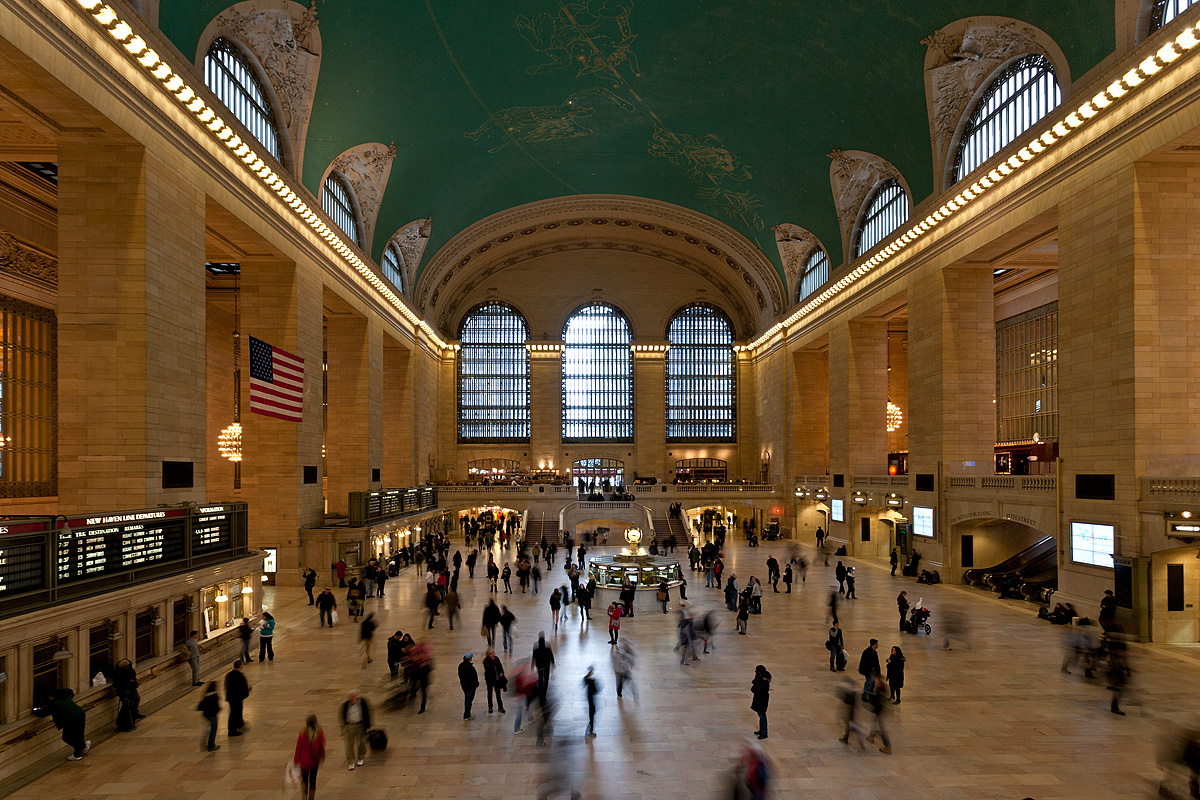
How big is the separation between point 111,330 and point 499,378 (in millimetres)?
35227

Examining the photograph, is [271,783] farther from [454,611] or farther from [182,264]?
[182,264]

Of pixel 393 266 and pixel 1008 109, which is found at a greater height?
pixel 1008 109

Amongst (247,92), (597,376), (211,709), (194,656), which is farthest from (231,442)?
(597,376)

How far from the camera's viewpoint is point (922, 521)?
24.8m

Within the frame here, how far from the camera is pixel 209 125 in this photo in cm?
1631

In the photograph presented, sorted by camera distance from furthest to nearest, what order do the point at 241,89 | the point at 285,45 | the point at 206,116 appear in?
the point at 285,45 < the point at 241,89 < the point at 206,116

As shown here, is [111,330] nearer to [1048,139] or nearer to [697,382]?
[1048,139]

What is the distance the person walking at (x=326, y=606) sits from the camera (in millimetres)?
16641

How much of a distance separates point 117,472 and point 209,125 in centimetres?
766

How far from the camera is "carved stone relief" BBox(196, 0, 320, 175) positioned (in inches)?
690

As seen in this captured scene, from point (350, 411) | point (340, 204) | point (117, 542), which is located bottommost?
point (117, 542)

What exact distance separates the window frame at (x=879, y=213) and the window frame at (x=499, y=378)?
22953 millimetres

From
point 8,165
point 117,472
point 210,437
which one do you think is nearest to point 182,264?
point 117,472

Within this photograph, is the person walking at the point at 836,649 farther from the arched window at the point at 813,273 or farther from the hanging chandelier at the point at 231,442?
the arched window at the point at 813,273
